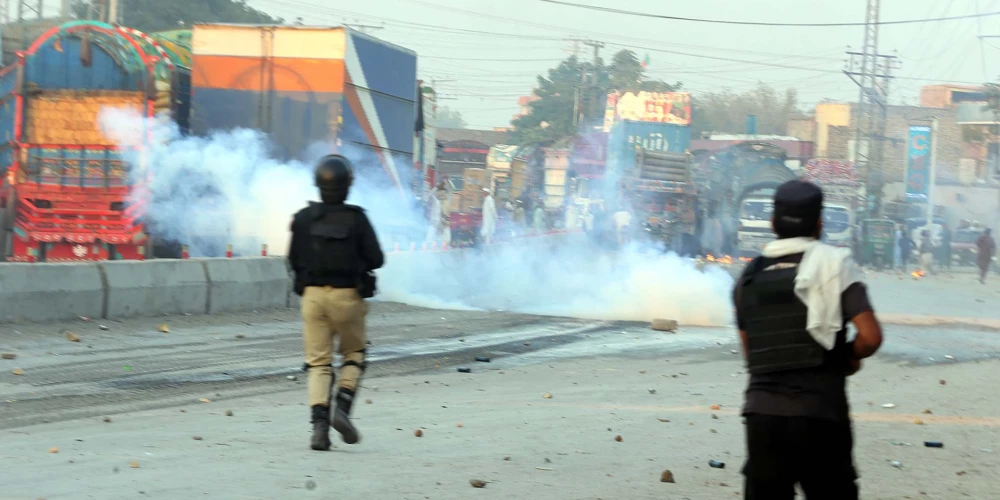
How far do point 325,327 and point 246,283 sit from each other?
10.1 metres

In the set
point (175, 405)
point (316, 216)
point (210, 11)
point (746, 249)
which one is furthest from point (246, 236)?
point (210, 11)

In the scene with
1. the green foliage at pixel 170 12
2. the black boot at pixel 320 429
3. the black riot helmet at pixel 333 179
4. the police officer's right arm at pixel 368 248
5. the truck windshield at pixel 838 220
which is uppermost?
the green foliage at pixel 170 12

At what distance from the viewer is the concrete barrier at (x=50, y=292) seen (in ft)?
42.3

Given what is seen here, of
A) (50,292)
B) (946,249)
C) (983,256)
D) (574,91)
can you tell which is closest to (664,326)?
(50,292)

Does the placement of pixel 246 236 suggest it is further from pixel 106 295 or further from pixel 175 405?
pixel 175 405

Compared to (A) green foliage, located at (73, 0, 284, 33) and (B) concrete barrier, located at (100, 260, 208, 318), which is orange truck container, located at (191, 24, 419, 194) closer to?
(B) concrete barrier, located at (100, 260, 208, 318)

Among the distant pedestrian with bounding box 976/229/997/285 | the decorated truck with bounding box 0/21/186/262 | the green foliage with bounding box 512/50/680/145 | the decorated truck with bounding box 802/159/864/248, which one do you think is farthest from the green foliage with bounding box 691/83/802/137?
the decorated truck with bounding box 0/21/186/262

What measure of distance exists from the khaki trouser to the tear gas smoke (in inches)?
441

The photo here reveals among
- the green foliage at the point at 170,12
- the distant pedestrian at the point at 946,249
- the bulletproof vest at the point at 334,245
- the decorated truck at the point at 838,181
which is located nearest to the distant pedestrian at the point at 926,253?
the distant pedestrian at the point at 946,249

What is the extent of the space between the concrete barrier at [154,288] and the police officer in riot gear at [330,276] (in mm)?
8003

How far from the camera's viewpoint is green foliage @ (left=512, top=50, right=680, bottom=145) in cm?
8525

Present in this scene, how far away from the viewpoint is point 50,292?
13.4 m

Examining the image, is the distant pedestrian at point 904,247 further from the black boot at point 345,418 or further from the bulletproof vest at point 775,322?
the bulletproof vest at point 775,322

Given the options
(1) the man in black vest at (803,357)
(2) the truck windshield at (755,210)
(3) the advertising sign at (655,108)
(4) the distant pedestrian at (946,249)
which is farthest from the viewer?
(4) the distant pedestrian at (946,249)
